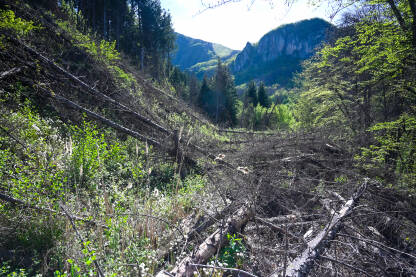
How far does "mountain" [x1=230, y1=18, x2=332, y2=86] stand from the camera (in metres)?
141

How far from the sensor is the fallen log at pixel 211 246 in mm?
2018

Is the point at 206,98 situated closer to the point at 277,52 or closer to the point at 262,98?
the point at 262,98

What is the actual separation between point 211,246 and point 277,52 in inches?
6947

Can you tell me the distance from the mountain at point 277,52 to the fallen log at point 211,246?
13797 cm

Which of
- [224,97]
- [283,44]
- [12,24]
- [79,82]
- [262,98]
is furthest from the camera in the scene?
[283,44]

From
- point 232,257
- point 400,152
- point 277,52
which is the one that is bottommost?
point 232,257

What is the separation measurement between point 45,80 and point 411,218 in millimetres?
9826

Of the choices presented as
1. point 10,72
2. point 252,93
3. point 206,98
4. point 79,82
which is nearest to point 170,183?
point 79,82

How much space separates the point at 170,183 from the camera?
512 cm

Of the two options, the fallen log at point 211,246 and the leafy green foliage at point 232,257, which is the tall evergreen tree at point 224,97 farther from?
the leafy green foliage at point 232,257

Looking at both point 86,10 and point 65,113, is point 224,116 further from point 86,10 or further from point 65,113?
point 65,113

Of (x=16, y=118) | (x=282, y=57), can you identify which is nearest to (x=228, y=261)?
(x=16, y=118)

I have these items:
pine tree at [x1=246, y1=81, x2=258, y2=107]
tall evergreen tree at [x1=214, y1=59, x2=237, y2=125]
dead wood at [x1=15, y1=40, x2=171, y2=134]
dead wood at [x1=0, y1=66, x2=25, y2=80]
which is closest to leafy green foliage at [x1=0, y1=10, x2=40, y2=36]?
dead wood at [x1=15, y1=40, x2=171, y2=134]

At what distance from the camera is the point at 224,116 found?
28.8 m
